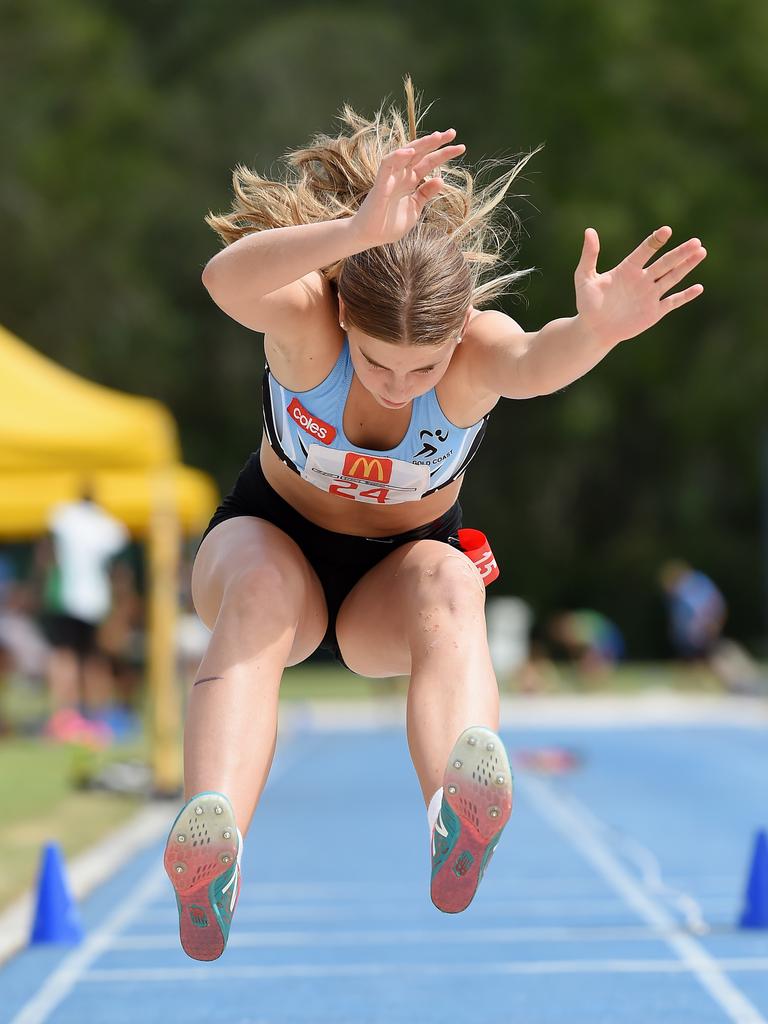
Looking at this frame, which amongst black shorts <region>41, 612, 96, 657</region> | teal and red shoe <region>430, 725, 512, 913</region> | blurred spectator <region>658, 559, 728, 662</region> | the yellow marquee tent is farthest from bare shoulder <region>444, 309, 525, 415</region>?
blurred spectator <region>658, 559, 728, 662</region>

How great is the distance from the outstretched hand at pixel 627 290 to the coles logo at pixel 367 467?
59cm

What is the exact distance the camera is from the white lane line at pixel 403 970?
18.1ft

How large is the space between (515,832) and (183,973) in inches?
153

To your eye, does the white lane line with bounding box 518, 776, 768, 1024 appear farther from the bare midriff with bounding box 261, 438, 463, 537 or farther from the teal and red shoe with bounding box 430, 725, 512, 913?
the bare midriff with bounding box 261, 438, 463, 537

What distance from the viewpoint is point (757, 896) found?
6.09 metres

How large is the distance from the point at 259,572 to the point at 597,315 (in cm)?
97

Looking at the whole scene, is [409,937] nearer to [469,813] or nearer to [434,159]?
[469,813]

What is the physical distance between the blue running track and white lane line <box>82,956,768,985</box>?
0.01 metres

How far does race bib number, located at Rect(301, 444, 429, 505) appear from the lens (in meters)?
3.59

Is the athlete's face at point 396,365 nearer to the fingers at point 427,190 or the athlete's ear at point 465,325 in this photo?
the athlete's ear at point 465,325

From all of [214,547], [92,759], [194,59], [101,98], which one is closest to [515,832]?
[92,759]

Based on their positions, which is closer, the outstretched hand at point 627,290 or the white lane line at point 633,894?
the outstretched hand at point 627,290

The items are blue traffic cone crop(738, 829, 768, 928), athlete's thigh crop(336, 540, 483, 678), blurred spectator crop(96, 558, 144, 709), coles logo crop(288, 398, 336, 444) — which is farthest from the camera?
blurred spectator crop(96, 558, 144, 709)

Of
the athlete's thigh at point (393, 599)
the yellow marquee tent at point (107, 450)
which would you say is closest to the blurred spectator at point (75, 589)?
the yellow marquee tent at point (107, 450)
